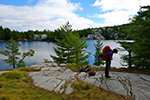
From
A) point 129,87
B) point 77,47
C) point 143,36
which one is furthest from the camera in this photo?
point 77,47

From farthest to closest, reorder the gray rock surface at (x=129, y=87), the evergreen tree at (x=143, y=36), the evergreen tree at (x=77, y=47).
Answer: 1. the evergreen tree at (x=77, y=47)
2. the evergreen tree at (x=143, y=36)
3. the gray rock surface at (x=129, y=87)

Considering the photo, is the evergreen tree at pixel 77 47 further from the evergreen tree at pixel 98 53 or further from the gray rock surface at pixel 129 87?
the evergreen tree at pixel 98 53

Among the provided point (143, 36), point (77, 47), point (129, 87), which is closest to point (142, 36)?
point (143, 36)

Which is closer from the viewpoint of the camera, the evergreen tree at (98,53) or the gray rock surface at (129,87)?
the gray rock surface at (129,87)

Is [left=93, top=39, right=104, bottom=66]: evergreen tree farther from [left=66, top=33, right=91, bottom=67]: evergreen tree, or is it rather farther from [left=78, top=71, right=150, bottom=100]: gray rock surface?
[left=78, top=71, right=150, bottom=100]: gray rock surface

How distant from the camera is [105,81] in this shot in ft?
15.2

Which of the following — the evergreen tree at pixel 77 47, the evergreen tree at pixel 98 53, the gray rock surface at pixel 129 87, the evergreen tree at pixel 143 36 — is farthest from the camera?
the evergreen tree at pixel 98 53

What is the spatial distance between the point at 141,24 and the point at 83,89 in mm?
6156

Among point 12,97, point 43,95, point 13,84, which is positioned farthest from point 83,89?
point 13,84

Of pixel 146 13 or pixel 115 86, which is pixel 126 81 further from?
pixel 146 13

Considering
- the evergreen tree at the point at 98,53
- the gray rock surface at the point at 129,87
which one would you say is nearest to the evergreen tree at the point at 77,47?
the gray rock surface at the point at 129,87

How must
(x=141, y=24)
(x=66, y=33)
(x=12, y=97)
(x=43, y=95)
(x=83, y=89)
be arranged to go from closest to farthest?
(x=12, y=97) < (x=43, y=95) < (x=83, y=89) < (x=141, y=24) < (x=66, y=33)

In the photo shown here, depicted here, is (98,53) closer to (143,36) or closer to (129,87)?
(143,36)

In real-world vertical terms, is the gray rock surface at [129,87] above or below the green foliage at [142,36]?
below
